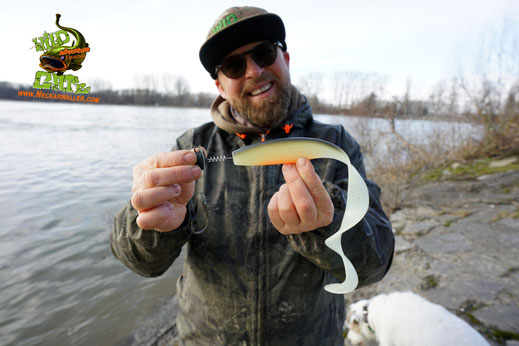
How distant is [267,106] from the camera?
2402mm

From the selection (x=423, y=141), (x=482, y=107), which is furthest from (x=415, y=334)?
(x=482, y=107)

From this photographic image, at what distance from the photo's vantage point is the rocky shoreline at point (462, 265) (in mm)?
3801

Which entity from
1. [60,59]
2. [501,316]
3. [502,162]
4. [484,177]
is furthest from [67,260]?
[502,162]

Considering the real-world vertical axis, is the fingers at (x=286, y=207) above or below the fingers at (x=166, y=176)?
below

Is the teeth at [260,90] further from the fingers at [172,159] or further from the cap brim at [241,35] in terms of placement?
the fingers at [172,159]

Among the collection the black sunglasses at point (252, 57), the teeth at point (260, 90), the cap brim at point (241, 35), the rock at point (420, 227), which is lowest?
the rock at point (420, 227)

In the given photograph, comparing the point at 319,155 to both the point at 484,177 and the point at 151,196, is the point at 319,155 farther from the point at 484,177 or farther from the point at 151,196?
the point at 484,177

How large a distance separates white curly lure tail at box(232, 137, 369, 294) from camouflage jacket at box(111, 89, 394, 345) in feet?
1.26

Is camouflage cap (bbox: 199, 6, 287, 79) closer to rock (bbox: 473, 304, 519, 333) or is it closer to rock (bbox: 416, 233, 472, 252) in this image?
rock (bbox: 473, 304, 519, 333)

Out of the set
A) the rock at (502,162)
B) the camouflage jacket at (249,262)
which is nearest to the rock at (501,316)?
the camouflage jacket at (249,262)

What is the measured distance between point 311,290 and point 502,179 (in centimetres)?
1158

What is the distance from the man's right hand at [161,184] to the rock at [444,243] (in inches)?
224

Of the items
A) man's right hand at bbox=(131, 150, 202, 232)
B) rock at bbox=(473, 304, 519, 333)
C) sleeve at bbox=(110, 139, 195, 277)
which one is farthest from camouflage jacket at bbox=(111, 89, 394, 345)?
rock at bbox=(473, 304, 519, 333)

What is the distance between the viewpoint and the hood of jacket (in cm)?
240
